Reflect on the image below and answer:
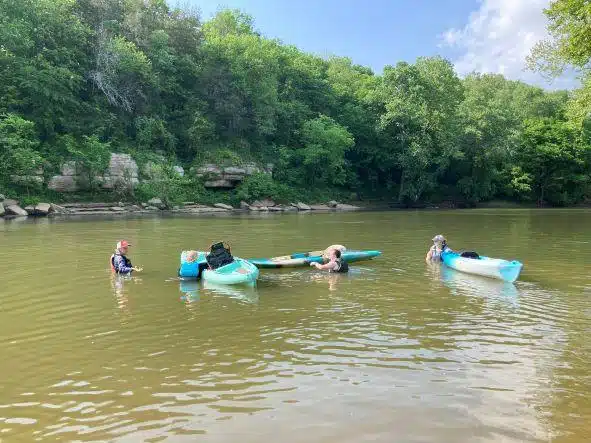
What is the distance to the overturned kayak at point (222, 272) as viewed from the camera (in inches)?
489

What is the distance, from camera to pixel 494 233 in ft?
87.0

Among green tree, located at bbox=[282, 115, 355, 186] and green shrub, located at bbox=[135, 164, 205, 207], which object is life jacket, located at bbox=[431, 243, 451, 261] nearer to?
green shrub, located at bbox=[135, 164, 205, 207]

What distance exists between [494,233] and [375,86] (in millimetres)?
42869

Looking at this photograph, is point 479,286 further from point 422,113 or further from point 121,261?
point 422,113

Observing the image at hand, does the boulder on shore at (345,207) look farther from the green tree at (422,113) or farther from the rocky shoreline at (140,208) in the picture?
the green tree at (422,113)

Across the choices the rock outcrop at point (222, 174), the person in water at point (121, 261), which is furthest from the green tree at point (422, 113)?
the person in water at point (121, 261)

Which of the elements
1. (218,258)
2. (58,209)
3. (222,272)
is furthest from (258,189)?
(222,272)

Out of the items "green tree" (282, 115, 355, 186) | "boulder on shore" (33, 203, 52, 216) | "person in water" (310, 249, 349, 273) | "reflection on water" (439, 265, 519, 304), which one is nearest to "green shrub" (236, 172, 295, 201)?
"green tree" (282, 115, 355, 186)

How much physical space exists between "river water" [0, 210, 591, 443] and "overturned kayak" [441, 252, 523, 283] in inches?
16.3

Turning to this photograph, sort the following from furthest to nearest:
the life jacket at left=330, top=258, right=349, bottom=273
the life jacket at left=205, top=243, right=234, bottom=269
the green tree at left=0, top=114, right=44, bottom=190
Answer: the green tree at left=0, top=114, right=44, bottom=190 → the life jacket at left=330, top=258, right=349, bottom=273 → the life jacket at left=205, top=243, right=234, bottom=269

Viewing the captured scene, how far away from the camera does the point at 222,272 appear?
→ 1274cm

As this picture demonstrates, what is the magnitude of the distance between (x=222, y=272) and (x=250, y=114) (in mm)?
42742

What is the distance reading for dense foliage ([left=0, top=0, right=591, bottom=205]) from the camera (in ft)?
134

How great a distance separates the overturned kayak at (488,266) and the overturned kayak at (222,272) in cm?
613
